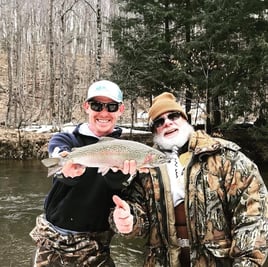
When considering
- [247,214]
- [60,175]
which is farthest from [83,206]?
[247,214]

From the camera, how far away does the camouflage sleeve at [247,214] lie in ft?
8.07

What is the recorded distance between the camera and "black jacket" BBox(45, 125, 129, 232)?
2857mm

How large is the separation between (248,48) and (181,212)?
42.6ft

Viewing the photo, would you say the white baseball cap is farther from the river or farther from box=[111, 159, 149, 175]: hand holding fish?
the river

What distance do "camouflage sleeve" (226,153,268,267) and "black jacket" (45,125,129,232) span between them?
82cm

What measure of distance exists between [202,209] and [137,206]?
47cm

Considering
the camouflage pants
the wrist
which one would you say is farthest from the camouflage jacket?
the wrist

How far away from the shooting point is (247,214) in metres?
2.49

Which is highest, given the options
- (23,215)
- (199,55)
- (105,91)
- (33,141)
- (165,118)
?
(199,55)

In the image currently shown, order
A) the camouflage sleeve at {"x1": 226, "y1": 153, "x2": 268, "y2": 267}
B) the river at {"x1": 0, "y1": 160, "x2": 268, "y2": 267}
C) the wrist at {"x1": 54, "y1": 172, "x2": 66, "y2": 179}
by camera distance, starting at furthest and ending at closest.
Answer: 1. the river at {"x1": 0, "y1": 160, "x2": 268, "y2": 267}
2. the wrist at {"x1": 54, "y1": 172, "x2": 66, "y2": 179}
3. the camouflage sleeve at {"x1": 226, "y1": 153, "x2": 268, "y2": 267}

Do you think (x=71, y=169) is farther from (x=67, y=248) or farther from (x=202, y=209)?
(x=202, y=209)

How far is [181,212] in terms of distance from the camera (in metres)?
2.69

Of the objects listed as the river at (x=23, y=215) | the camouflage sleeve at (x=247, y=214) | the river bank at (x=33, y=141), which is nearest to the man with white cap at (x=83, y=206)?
the camouflage sleeve at (x=247, y=214)

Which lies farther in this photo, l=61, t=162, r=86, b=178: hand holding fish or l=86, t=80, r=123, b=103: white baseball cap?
l=86, t=80, r=123, b=103: white baseball cap
